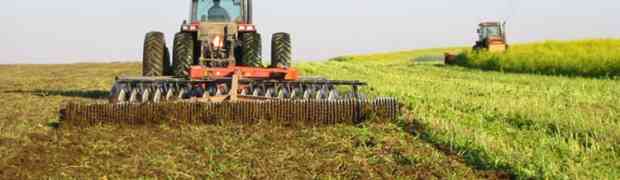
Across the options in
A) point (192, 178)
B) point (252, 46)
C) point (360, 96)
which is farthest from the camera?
point (252, 46)

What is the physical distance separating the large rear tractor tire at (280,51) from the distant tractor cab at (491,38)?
21.5m

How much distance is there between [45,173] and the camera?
528 cm

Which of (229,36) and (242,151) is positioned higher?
(229,36)

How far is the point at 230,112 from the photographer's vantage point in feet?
26.1

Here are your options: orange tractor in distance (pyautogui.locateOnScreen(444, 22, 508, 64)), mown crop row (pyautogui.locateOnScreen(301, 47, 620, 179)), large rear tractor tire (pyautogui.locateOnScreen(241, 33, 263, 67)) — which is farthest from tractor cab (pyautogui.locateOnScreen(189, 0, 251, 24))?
orange tractor in distance (pyautogui.locateOnScreen(444, 22, 508, 64))

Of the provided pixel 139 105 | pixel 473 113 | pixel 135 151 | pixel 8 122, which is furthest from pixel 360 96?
pixel 8 122

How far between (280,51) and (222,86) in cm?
189

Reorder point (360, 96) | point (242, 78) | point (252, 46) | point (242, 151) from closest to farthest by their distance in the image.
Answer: point (242, 151), point (360, 96), point (242, 78), point (252, 46)

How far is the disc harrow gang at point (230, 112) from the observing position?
311 inches

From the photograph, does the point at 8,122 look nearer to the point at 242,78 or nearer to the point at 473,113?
the point at 242,78

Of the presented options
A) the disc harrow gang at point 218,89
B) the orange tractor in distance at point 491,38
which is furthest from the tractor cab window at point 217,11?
the orange tractor in distance at point 491,38

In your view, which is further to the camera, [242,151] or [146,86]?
[146,86]

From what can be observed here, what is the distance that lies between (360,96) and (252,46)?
302cm

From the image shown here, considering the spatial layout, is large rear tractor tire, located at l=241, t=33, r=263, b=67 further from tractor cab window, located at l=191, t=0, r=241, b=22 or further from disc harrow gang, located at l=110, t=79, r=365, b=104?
disc harrow gang, located at l=110, t=79, r=365, b=104
